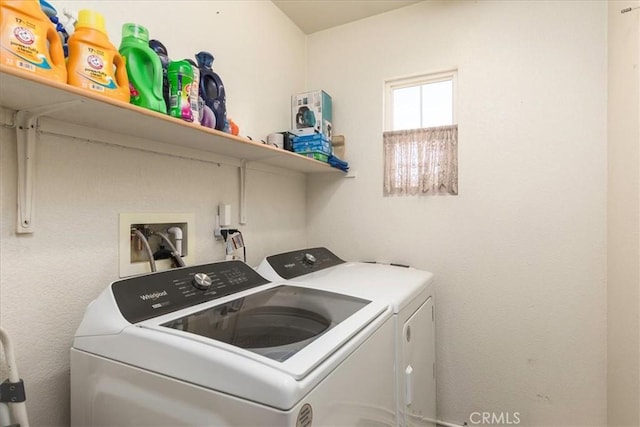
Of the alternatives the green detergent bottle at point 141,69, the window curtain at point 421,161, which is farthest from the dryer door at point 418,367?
the green detergent bottle at point 141,69

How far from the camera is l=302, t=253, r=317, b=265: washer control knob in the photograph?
1.85 metres

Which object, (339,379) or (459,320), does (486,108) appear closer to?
(459,320)

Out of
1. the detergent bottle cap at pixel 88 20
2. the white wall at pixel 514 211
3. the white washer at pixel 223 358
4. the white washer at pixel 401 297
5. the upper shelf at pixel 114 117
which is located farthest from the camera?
the white wall at pixel 514 211

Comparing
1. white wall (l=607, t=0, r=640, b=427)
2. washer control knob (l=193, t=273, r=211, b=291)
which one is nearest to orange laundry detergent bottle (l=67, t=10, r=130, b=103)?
washer control knob (l=193, t=273, r=211, b=291)

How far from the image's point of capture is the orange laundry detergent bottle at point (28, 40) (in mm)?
734

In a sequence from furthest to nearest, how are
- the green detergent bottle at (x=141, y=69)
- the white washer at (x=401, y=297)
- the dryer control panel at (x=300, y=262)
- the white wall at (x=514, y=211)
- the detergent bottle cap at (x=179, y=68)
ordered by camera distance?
the white wall at (x=514, y=211) → the dryer control panel at (x=300, y=262) → the white washer at (x=401, y=297) → the detergent bottle cap at (x=179, y=68) → the green detergent bottle at (x=141, y=69)

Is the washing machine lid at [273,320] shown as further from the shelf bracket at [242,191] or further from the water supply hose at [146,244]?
the shelf bracket at [242,191]

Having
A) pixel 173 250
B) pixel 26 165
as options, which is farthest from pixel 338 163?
pixel 26 165

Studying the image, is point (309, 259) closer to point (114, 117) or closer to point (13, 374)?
point (114, 117)

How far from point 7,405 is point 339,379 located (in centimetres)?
86

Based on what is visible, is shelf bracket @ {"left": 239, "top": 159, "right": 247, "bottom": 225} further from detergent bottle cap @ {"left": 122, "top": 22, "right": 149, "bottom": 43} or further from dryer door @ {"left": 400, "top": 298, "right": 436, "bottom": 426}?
dryer door @ {"left": 400, "top": 298, "right": 436, "bottom": 426}

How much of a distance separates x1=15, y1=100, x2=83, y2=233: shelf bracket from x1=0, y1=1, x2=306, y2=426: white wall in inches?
0.8

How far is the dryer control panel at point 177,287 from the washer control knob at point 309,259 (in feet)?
1.47

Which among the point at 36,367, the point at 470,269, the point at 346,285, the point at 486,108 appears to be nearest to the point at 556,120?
the point at 486,108
